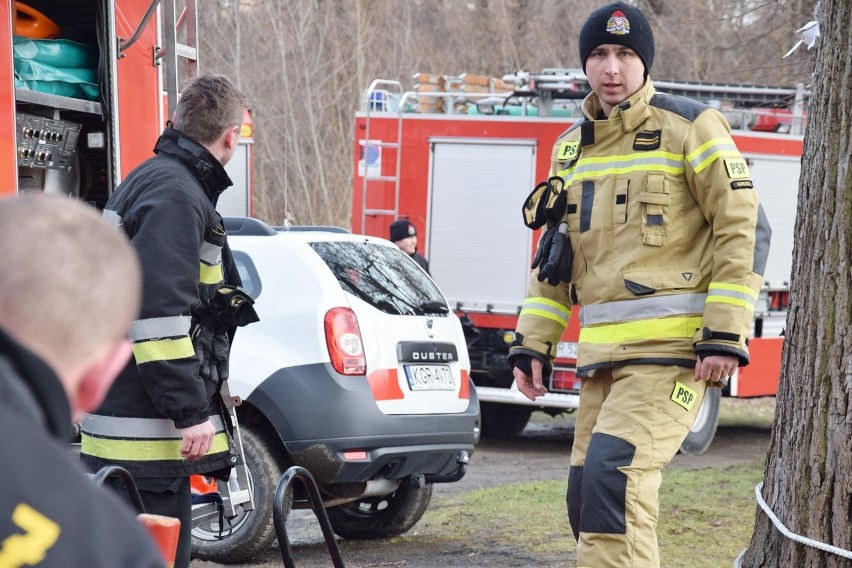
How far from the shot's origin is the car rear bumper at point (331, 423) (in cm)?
570

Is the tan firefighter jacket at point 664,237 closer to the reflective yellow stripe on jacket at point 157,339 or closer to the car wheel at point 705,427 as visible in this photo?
the reflective yellow stripe on jacket at point 157,339

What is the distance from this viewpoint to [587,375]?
3990mm

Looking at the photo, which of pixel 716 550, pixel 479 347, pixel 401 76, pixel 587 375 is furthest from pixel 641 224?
pixel 401 76

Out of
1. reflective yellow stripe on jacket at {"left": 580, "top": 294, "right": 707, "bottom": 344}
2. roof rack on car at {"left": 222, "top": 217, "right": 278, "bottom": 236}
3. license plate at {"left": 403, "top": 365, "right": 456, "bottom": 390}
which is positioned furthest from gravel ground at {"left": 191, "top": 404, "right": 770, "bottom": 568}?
reflective yellow stripe on jacket at {"left": 580, "top": 294, "right": 707, "bottom": 344}

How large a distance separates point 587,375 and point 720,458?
699cm

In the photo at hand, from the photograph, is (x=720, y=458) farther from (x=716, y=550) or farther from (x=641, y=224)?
(x=641, y=224)

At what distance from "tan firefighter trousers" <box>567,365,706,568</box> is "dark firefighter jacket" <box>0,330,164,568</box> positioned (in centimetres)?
254

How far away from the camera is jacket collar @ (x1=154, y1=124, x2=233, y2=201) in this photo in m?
3.76

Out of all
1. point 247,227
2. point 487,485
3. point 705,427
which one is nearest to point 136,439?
point 247,227

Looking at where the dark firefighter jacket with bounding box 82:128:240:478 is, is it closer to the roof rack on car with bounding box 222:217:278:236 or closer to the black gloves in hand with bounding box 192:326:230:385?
the black gloves in hand with bounding box 192:326:230:385

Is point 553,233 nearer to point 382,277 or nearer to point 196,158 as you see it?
point 196,158

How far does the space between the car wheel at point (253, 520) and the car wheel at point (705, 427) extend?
223 inches

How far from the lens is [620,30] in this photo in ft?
13.3

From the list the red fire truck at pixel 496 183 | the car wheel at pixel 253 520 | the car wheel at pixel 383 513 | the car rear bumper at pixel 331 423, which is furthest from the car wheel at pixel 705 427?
the car wheel at pixel 253 520
